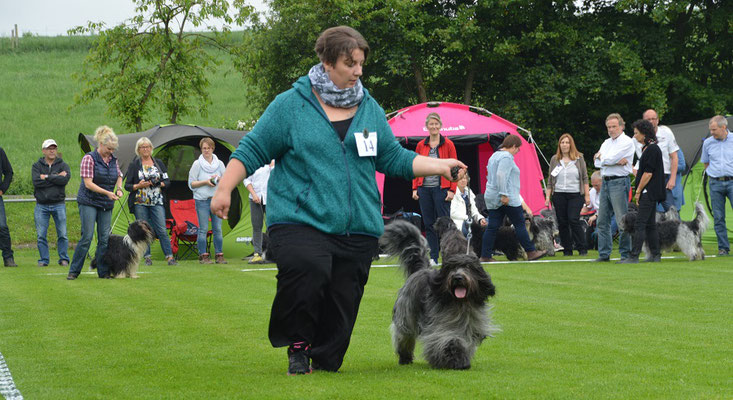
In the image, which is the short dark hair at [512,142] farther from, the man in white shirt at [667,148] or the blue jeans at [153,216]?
the blue jeans at [153,216]

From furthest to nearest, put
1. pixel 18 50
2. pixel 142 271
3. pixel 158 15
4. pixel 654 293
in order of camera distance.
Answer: pixel 18 50, pixel 158 15, pixel 142 271, pixel 654 293

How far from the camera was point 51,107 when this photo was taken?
4016cm

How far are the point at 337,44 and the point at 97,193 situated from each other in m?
6.41

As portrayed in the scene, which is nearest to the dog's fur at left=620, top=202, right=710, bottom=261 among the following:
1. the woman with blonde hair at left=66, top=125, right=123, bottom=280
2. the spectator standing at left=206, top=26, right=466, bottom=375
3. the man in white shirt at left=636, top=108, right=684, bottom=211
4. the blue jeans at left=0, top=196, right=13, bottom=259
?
the man in white shirt at left=636, top=108, right=684, bottom=211

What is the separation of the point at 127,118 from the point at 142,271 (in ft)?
24.8

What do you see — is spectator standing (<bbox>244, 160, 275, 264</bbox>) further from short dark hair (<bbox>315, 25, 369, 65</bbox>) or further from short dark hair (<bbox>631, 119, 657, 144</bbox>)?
short dark hair (<bbox>315, 25, 369, 65</bbox>)

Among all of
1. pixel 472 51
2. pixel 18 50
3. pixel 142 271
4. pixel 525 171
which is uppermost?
pixel 18 50

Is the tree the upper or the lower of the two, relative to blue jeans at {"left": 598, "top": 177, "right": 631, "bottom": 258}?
upper

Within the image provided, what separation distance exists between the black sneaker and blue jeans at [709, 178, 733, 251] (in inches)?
355

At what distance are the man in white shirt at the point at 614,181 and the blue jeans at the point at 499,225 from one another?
0.94 meters

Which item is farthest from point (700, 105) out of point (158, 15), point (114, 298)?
point (114, 298)

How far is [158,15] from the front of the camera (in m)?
17.9

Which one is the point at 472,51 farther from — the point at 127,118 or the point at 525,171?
the point at 127,118

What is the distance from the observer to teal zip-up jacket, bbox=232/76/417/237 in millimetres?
4062
